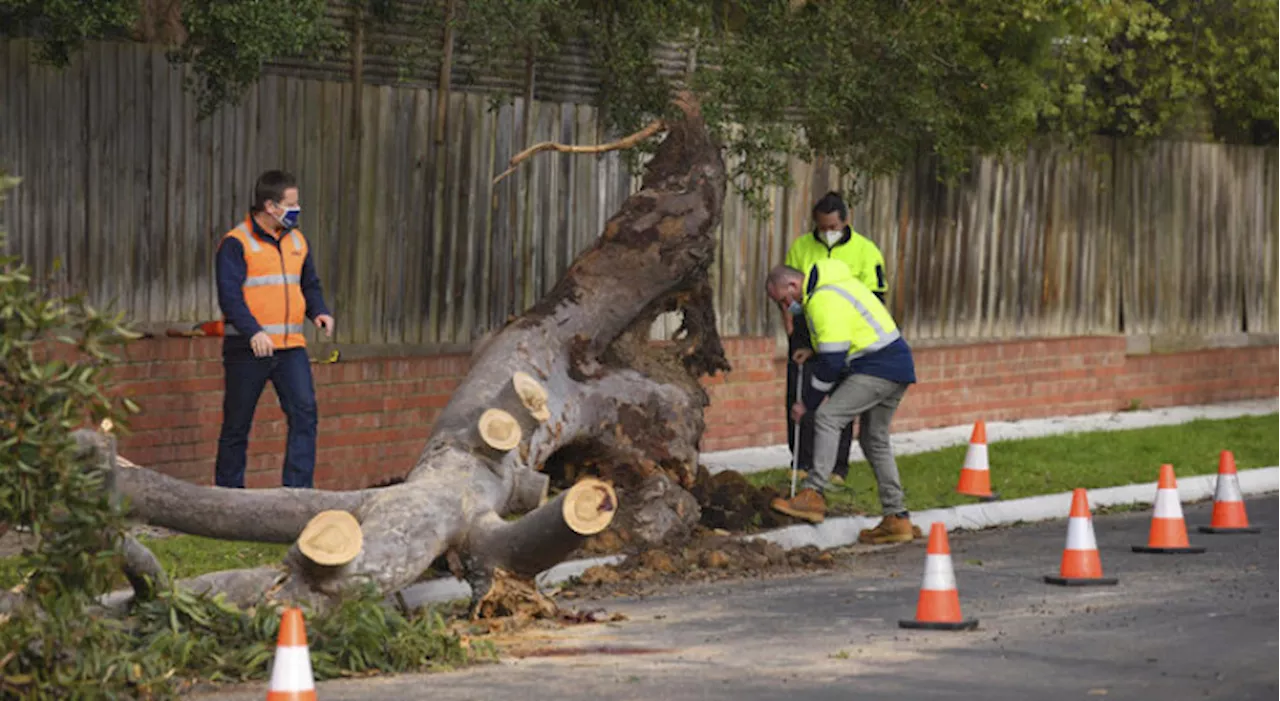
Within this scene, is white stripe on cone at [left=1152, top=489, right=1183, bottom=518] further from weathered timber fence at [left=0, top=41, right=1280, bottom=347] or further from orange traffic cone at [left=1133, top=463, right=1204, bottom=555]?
weathered timber fence at [left=0, top=41, right=1280, bottom=347]

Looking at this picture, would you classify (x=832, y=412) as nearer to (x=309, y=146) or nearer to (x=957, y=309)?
(x=309, y=146)

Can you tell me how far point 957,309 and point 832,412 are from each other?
678cm

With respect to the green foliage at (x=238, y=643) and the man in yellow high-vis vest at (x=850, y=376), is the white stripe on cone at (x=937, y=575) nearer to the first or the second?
the green foliage at (x=238, y=643)

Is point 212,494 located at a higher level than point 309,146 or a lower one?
lower

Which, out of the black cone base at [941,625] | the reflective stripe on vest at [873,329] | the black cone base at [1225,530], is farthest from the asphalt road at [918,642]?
the reflective stripe on vest at [873,329]

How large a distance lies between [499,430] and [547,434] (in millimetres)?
995

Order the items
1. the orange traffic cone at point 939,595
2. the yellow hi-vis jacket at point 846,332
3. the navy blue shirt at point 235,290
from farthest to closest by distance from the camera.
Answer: the yellow hi-vis jacket at point 846,332, the navy blue shirt at point 235,290, the orange traffic cone at point 939,595

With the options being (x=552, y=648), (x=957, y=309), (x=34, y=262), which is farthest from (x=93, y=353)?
(x=957, y=309)

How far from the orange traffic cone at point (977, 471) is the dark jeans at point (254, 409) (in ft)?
14.0

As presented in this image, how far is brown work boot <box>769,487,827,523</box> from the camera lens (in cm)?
1347

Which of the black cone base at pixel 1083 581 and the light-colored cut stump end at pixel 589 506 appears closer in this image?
the light-colored cut stump end at pixel 589 506

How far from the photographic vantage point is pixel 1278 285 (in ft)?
80.7

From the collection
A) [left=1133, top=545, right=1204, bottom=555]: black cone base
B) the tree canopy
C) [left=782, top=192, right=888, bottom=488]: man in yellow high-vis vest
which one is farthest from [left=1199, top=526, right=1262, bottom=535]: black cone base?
the tree canopy

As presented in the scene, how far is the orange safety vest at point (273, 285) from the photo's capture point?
1294 centimetres
